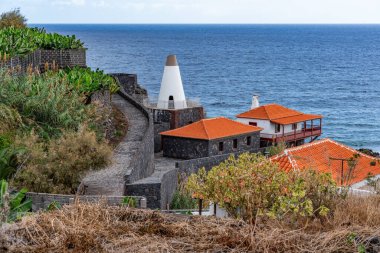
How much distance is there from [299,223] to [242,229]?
2608 mm

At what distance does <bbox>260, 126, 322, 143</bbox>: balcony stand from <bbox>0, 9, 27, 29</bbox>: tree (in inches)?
617

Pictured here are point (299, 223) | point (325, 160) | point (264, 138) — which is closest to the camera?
point (299, 223)

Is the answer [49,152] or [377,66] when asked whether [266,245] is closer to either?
[49,152]

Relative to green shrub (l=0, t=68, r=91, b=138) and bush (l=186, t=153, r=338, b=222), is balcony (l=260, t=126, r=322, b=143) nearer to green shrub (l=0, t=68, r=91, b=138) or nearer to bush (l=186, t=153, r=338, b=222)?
green shrub (l=0, t=68, r=91, b=138)

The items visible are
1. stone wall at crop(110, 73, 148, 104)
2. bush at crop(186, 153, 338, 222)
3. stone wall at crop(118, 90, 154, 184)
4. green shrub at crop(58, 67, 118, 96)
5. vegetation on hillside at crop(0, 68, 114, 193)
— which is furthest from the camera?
stone wall at crop(110, 73, 148, 104)

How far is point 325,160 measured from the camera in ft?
82.2

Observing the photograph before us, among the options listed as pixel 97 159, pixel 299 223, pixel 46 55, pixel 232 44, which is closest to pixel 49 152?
pixel 97 159

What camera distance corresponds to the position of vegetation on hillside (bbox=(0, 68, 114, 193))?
14.8m

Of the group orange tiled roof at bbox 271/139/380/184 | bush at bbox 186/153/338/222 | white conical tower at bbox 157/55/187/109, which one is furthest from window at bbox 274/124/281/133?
bush at bbox 186/153/338/222

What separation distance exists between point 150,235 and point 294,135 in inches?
1388

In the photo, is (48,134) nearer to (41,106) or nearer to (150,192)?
(41,106)

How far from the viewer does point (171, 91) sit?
39.5 m

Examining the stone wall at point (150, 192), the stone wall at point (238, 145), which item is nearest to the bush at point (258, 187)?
the stone wall at point (150, 192)

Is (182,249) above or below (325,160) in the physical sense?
above
